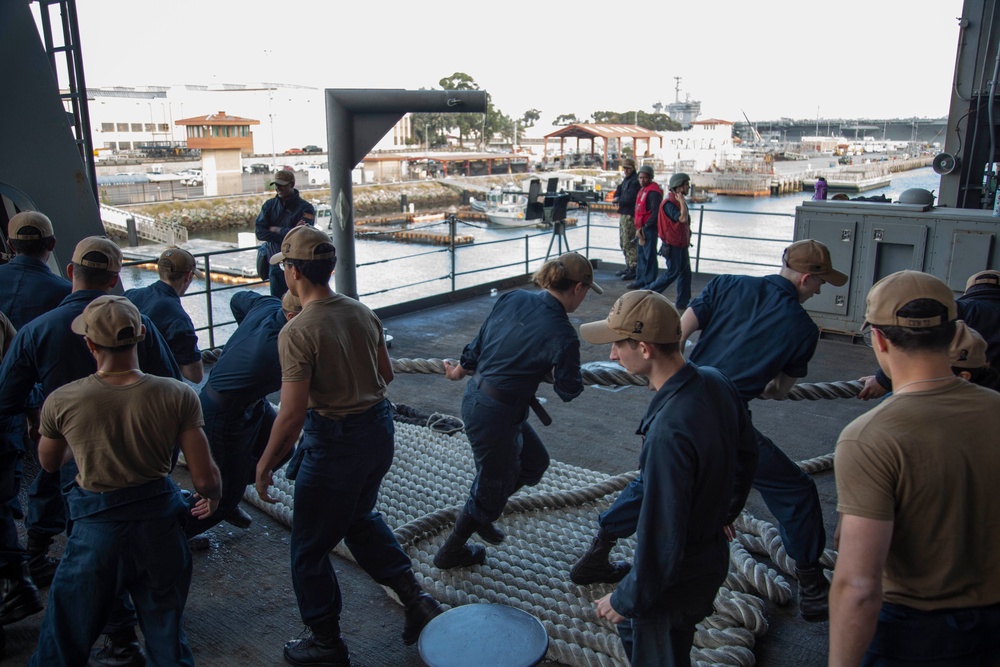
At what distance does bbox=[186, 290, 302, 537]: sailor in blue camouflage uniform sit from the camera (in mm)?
3557

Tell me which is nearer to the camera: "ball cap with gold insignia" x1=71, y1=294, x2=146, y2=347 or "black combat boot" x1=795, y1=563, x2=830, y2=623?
"ball cap with gold insignia" x1=71, y1=294, x2=146, y2=347

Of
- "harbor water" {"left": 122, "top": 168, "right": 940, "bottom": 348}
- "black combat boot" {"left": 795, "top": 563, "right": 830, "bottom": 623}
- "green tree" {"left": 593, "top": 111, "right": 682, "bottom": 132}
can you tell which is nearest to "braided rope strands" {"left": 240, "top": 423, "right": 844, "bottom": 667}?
"black combat boot" {"left": 795, "top": 563, "right": 830, "bottom": 623}

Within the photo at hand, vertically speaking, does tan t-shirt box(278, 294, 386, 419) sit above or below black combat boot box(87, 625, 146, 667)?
above

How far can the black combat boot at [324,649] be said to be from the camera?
3.19 meters

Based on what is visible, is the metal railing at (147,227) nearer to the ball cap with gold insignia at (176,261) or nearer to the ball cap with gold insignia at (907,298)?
the ball cap with gold insignia at (176,261)

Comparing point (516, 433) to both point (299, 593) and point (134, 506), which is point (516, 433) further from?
point (134, 506)

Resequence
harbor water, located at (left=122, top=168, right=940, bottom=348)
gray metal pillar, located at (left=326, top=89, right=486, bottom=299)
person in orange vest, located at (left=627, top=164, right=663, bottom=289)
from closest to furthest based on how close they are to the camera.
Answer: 1. gray metal pillar, located at (left=326, top=89, right=486, bottom=299)
2. person in orange vest, located at (left=627, top=164, right=663, bottom=289)
3. harbor water, located at (left=122, top=168, right=940, bottom=348)

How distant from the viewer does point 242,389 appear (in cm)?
362

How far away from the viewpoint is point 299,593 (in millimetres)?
3170

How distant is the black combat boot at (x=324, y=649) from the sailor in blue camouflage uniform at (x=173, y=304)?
149cm

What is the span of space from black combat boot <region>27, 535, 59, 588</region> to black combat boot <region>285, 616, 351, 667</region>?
1.41 meters

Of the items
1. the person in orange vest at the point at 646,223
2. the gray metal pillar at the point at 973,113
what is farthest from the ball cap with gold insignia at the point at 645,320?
the gray metal pillar at the point at 973,113

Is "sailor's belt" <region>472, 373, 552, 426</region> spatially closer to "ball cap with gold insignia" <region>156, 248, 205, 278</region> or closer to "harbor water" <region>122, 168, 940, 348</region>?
"ball cap with gold insignia" <region>156, 248, 205, 278</region>

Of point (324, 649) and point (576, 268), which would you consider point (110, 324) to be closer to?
point (324, 649)
